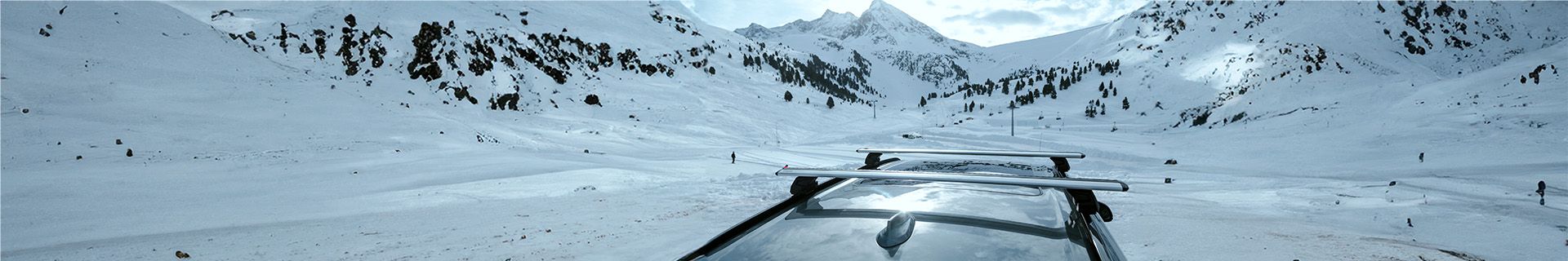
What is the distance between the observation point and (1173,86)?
1415 inches

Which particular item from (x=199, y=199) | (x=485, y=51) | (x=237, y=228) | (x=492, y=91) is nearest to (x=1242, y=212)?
(x=237, y=228)

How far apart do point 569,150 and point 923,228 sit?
15.8 m

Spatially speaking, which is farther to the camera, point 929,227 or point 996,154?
point 996,154

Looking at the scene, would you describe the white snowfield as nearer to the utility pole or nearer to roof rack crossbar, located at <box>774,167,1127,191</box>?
the utility pole

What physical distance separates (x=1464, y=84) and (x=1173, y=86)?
18.5m

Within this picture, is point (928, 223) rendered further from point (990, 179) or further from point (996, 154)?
point (996, 154)

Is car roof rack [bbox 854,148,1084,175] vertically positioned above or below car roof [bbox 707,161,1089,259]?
above

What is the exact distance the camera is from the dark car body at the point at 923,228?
2090 mm

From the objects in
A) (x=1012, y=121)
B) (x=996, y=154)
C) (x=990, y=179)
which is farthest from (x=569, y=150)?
(x=1012, y=121)

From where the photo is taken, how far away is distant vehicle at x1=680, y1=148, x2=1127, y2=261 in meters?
2.10

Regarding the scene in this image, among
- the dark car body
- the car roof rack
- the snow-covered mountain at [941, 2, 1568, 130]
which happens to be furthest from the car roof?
the snow-covered mountain at [941, 2, 1568, 130]

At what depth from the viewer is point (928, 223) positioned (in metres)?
2.37

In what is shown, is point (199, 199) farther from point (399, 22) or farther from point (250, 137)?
point (399, 22)

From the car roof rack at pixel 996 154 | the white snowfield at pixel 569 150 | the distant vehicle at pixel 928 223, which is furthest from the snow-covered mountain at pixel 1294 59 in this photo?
the distant vehicle at pixel 928 223
